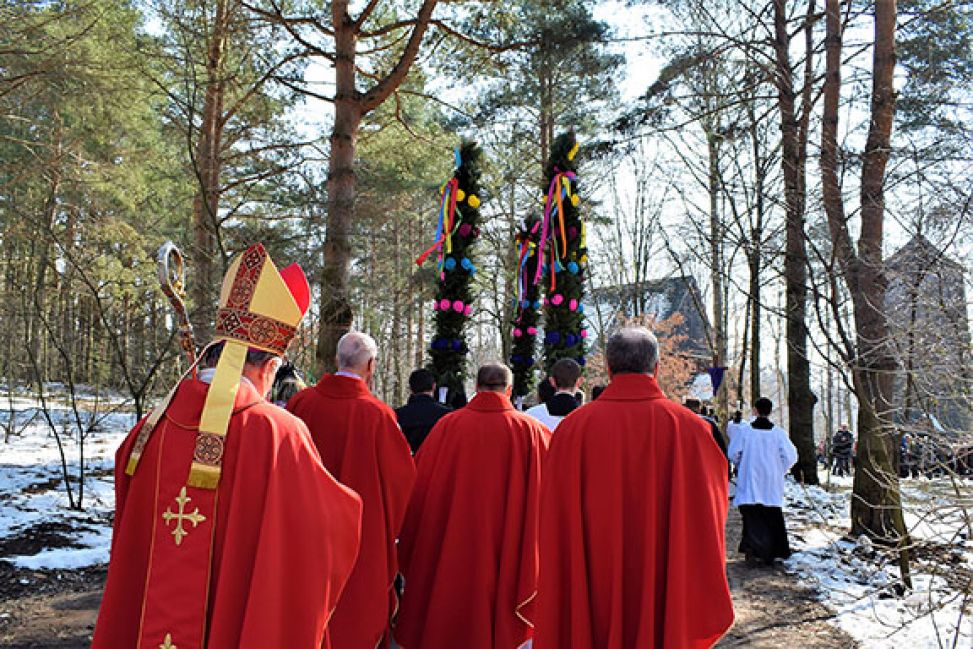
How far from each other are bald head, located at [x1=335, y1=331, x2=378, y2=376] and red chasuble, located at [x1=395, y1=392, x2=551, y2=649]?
80 centimetres

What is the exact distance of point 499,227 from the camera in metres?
23.9

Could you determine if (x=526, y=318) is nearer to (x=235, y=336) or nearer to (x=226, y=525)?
(x=235, y=336)

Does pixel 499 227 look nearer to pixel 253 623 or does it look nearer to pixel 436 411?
pixel 436 411

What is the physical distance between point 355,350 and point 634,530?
1999mm

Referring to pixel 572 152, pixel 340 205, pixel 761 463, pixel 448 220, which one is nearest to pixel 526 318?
pixel 448 220

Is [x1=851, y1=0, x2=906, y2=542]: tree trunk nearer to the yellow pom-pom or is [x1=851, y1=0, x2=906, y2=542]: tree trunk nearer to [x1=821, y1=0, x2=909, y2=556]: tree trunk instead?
[x1=821, y1=0, x2=909, y2=556]: tree trunk

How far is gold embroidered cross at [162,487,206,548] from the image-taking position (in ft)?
8.73

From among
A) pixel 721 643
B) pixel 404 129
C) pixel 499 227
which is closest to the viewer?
pixel 721 643

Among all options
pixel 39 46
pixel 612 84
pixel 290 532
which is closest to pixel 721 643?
pixel 290 532

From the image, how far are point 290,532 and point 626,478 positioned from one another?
5.67 feet

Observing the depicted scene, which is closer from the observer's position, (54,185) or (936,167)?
(936,167)

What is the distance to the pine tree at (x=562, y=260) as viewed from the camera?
40.4ft

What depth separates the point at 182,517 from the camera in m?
2.67

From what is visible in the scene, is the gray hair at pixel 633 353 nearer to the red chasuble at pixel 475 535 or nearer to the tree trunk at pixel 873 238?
the red chasuble at pixel 475 535
